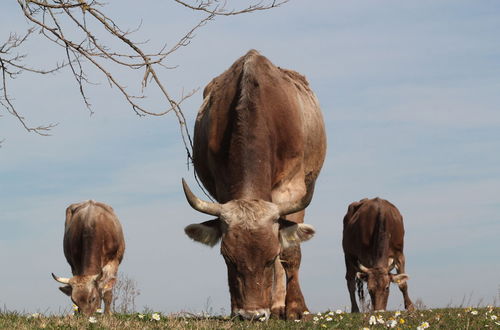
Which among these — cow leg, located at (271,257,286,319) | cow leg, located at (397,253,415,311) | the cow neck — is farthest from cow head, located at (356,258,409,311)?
the cow neck

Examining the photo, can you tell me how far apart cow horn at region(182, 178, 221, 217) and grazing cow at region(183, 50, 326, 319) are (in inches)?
0.6

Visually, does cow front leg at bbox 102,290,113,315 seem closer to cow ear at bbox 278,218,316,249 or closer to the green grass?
the green grass

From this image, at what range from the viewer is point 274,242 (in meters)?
10.7

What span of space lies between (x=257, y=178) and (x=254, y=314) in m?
2.05

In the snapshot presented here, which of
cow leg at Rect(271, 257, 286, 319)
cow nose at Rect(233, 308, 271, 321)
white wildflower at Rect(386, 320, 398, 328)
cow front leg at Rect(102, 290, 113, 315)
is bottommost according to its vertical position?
white wildflower at Rect(386, 320, 398, 328)

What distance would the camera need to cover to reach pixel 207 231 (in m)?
11.1

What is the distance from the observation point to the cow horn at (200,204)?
1099 cm

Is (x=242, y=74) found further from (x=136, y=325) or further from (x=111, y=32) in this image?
(x=136, y=325)

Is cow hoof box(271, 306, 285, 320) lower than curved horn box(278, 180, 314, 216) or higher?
lower

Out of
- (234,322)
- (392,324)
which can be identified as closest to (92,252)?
(234,322)

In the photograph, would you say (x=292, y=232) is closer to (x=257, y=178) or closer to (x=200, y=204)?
(x=257, y=178)

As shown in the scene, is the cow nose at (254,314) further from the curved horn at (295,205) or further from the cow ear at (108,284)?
the cow ear at (108,284)

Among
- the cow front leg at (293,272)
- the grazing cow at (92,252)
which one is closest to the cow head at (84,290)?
the grazing cow at (92,252)

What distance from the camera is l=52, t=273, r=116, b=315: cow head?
18344 mm
